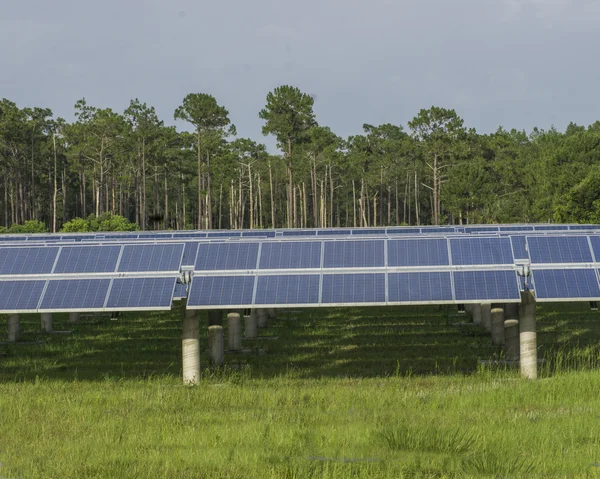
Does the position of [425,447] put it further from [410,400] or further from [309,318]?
[309,318]

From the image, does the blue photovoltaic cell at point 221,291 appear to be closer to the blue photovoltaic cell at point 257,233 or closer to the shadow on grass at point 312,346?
the shadow on grass at point 312,346

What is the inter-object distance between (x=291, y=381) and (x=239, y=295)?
2874 millimetres

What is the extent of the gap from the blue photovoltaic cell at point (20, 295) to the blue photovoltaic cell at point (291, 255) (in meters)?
6.32

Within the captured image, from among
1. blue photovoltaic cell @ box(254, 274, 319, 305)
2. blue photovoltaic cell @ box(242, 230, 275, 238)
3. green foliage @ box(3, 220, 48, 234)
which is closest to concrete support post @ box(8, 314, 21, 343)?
blue photovoltaic cell @ box(242, 230, 275, 238)

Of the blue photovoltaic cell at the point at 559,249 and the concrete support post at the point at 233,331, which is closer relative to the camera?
the blue photovoltaic cell at the point at 559,249

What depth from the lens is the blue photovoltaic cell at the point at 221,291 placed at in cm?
2264

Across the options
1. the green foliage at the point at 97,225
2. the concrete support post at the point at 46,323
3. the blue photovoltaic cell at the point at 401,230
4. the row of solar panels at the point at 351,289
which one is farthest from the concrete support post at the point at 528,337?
the green foliage at the point at 97,225

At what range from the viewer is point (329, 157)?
121312mm

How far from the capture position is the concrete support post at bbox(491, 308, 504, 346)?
98.4 ft

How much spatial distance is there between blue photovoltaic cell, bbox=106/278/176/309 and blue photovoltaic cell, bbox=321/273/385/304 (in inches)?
169

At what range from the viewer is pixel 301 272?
78.1 ft

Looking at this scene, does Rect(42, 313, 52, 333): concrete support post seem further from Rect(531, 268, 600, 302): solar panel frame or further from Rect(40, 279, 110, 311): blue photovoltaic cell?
Rect(531, 268, 600, 302): solar panel frame

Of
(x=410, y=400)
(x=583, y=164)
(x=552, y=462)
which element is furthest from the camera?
(x=583, y=164)

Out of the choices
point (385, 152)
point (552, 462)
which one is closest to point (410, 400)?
point (552, 462)
